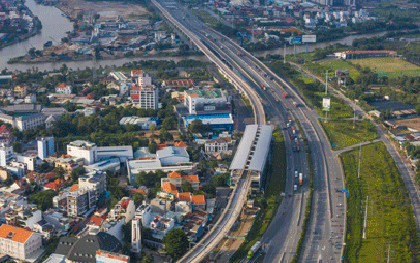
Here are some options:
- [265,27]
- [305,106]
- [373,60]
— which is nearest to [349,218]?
[305,106]

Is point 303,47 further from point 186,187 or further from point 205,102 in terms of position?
point 186,187

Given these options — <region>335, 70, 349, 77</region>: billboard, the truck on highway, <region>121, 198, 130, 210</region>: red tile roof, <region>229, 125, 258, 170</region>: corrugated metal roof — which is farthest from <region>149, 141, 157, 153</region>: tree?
<region>335, 70, 349, 77</region>: billboard

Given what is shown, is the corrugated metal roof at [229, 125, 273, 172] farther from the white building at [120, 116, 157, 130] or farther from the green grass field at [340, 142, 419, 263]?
the white building at [120, 116, 157, 130]

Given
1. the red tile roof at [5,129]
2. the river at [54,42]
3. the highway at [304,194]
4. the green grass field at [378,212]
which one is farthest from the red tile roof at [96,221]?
the river at [54,42]

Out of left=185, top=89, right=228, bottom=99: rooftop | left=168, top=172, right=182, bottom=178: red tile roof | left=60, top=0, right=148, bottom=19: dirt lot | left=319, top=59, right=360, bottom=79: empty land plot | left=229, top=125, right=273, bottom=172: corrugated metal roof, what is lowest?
left=168, top=172, right=182, bottom=178: red tile roof

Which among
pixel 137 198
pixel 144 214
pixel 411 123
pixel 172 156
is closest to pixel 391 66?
pixel 411 123

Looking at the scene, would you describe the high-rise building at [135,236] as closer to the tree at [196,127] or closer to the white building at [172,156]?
the white building at [172,156]

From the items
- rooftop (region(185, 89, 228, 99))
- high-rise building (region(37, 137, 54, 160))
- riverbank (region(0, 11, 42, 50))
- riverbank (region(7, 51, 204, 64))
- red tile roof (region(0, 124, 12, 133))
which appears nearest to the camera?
high-rise building (region(37, 137, 54, 160))
